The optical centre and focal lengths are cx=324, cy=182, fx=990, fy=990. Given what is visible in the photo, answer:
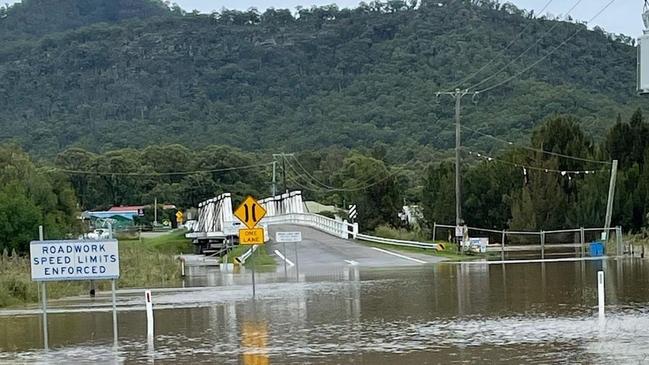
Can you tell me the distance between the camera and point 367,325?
19.4m

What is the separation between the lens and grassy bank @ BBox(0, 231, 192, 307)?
30281 mm

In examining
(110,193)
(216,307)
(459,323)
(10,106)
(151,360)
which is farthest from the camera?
(10,106)

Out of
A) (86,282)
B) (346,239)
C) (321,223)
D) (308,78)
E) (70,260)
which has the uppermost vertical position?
(308,78)

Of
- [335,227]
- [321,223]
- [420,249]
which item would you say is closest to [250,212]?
[420,249]

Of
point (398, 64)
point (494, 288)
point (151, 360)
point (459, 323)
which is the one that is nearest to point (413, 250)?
→ point (494, 288)

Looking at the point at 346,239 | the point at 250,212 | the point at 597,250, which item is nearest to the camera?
the point at 250,212

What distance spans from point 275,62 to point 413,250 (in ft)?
351

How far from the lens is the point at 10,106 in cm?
15312

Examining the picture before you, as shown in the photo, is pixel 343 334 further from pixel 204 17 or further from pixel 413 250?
pixel 204 17

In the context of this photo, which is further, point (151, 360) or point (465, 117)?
point (465, 117)

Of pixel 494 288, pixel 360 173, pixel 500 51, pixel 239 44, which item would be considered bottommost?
pixel 494 288

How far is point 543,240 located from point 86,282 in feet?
94.9

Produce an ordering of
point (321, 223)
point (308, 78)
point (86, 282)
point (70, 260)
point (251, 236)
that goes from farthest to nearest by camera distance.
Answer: point (308, 78)
point (321, 223)
point (86, 282)
point (251, 236)
point (70, 260)

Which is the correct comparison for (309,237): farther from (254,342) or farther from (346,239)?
(254,342)
